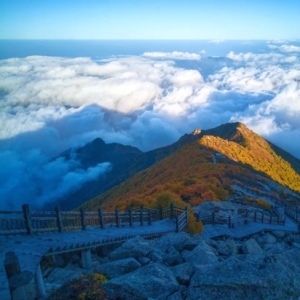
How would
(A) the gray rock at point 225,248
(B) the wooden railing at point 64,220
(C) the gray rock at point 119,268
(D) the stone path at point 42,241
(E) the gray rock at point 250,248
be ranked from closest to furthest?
(D) the stone path at point 42,241
(C) the gray rock at point 119,268
(B) the wooden railing at point 64,220
(A) the gray rock at point 225,248
(E) the gray rock at point 250,248

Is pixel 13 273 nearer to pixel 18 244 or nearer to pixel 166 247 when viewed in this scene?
pixel 18 244

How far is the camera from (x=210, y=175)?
148 ft

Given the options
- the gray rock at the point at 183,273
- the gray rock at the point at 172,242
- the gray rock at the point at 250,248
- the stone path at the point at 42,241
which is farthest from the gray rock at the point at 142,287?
the gray rock at the point at 250,248

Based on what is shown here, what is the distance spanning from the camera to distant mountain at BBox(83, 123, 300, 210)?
35625mm

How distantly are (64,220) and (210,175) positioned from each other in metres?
33.4

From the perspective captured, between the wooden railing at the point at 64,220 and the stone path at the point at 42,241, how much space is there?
30 cm

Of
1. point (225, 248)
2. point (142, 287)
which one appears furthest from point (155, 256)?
point (225, 248)

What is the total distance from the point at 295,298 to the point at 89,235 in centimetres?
878

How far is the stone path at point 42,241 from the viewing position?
27.8ft

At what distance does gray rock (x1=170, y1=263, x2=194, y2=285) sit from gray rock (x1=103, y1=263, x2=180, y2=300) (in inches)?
10.0

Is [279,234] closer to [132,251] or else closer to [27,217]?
[132,251]

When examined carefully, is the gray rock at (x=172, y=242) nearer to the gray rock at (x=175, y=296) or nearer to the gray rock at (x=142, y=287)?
the gray rock at (x=142, y=287)

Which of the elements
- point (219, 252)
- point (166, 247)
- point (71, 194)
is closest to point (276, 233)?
point (219, 252)

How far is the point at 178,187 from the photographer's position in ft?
120
